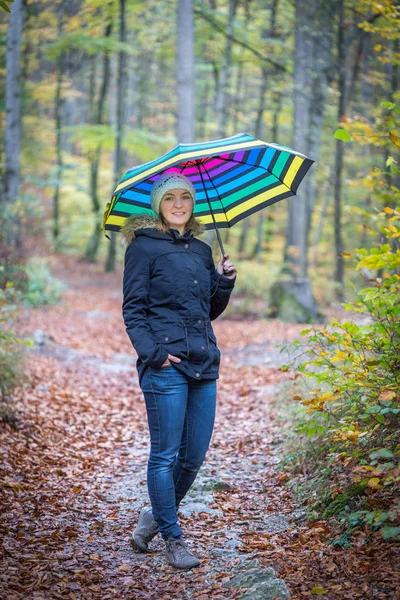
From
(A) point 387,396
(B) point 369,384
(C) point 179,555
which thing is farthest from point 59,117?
(A) point 387,396

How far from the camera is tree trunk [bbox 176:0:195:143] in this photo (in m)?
11.3

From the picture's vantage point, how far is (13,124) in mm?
14266

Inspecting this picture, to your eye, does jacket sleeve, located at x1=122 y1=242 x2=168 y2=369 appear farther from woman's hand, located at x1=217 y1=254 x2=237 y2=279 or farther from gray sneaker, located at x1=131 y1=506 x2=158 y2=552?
gray sneaker, located at x1=131 y1=506 x2=158 y2=552

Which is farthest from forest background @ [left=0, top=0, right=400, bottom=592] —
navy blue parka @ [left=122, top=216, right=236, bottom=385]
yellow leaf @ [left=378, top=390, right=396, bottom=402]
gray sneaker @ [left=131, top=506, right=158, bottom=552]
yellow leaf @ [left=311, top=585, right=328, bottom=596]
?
gray sneaker @ [left=131, top=506, right=158, bottom=552]

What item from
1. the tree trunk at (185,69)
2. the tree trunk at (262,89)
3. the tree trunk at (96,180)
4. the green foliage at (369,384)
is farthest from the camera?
the tree trunk at (96,180)

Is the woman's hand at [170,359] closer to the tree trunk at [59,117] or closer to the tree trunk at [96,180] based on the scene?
the tree trunk at [96,180]

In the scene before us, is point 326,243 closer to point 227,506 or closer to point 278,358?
point 278,358

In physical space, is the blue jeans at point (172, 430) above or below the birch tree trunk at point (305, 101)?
below

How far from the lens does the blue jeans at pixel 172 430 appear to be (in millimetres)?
3402

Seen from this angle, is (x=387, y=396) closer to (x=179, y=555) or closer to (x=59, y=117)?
(x=179, y=555)

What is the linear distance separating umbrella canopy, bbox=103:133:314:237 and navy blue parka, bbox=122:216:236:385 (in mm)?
272

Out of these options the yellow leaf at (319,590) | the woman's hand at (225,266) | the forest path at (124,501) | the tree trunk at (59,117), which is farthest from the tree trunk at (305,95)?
the yellow leaf at (319,590)

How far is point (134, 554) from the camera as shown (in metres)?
3.75

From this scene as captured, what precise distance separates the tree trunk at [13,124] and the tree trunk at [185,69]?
462 cm
